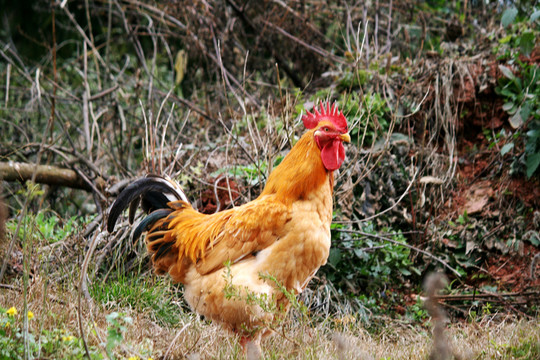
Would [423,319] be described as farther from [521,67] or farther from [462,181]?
[521,67]

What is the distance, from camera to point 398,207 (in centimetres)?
599

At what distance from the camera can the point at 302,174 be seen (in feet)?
12.7

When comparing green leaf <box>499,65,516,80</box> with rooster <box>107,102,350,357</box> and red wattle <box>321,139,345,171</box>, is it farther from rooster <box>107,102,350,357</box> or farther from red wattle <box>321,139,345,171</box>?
red wattle <box>321,139,345,171</box>

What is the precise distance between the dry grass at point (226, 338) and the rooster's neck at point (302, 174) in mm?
894

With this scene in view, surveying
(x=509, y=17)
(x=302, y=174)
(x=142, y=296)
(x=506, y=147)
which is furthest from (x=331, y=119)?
(x=506, y=147)

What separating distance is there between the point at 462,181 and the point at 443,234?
0.83 m

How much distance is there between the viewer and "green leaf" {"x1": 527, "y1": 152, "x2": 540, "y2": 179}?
5.40 meters

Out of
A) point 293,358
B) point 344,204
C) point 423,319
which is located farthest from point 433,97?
point 293,358

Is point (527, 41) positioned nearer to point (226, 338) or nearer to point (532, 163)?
point (532, 163)

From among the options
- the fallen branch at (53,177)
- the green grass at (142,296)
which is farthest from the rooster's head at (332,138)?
the fallen branch at (53,177)

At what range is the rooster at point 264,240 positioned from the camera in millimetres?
3721

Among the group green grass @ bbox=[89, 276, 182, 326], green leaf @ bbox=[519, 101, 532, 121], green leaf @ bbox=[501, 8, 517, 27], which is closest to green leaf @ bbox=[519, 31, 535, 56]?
green leaf @ bbox=[501, 8, 517, 27]

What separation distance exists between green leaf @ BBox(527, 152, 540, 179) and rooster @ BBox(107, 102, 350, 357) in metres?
2.52

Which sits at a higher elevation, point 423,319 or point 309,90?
point 309,90
